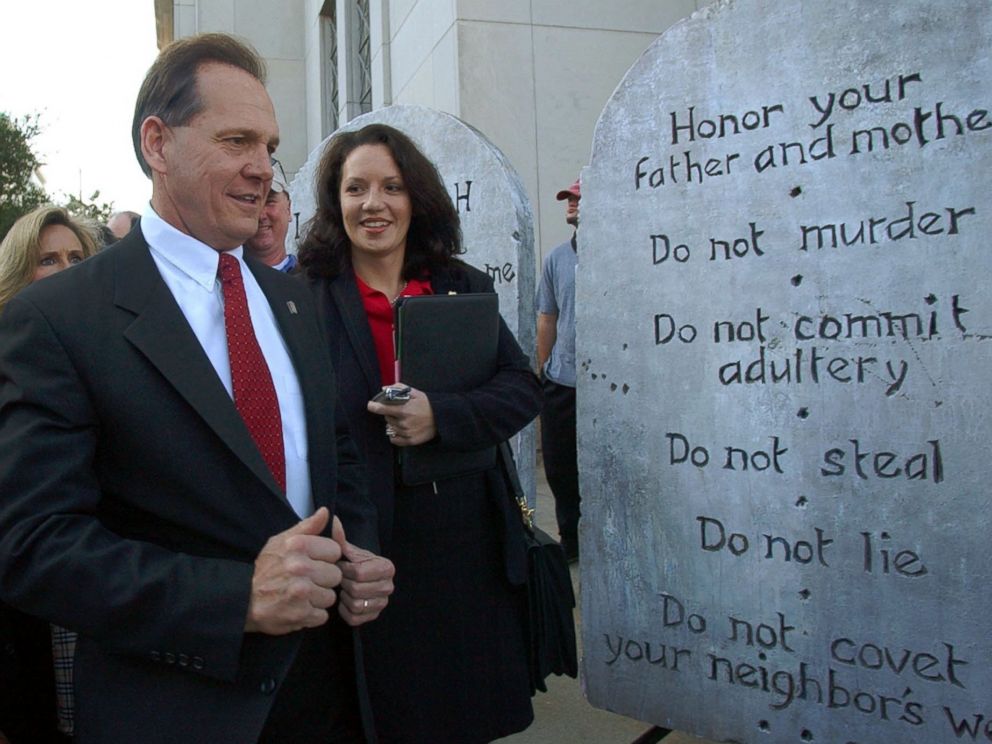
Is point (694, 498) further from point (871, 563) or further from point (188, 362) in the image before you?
point (188, 362)

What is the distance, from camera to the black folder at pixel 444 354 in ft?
6.70

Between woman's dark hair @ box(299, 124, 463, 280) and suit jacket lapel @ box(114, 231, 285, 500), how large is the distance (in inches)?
37.1

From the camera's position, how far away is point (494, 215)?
3.07 m

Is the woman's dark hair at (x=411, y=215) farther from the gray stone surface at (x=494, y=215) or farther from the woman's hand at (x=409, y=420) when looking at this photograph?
the gray stone surface at (x=494, y=215)

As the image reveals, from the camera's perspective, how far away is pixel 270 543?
1265 mm

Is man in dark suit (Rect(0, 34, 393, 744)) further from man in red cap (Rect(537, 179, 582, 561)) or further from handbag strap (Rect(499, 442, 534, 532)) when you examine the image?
man in red cap (Rect(537, 179, 582, 561))

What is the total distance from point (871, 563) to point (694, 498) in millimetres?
477

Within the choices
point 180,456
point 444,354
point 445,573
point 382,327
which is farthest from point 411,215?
point 180,456

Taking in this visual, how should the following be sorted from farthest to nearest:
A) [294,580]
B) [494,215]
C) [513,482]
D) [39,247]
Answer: [494,215]
[39,247]
[513,482]
[294,580]

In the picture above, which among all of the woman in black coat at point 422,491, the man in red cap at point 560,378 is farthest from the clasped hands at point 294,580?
the man in red cap at point 560,378

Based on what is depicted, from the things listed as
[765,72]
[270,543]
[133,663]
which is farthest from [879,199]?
[133,663]

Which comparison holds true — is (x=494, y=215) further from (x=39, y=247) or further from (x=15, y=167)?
(x=15, y=167)

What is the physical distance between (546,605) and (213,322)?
1.16m

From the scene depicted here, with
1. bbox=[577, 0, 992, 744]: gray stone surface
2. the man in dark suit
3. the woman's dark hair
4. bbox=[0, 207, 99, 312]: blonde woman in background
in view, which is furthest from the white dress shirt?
bbox=[0, 207, 99, 312]: blonde woman in background
